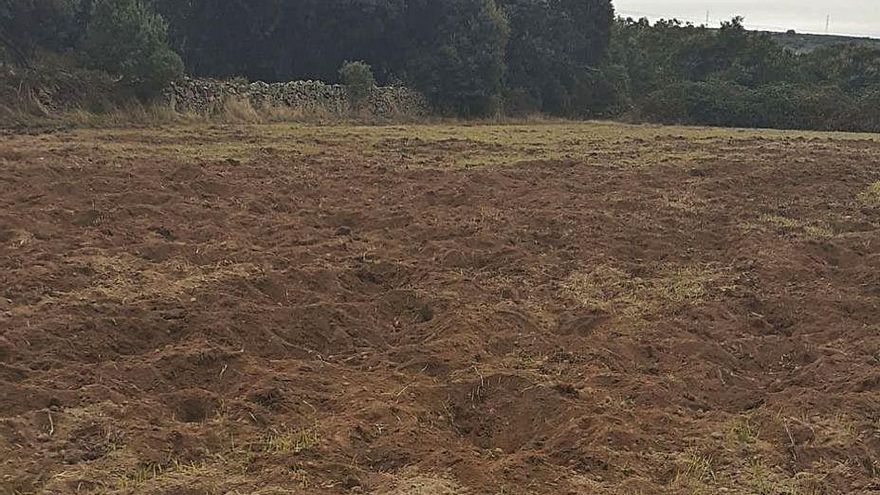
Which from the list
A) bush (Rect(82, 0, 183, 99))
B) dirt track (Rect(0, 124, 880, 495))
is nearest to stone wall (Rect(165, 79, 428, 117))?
bush (Rect(82, 0, 183, 99))

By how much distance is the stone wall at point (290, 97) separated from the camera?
14.1 metres

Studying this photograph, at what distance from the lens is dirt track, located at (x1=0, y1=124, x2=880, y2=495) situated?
10.3 ft

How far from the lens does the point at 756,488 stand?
3053 mm

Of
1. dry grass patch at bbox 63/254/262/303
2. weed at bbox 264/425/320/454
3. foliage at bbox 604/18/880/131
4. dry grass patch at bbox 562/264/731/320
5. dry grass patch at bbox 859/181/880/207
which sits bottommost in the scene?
dry grass patch at bbox 859/181/880/207

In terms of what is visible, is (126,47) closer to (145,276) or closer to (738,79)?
(145,276)

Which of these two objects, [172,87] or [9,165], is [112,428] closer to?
[9,165]

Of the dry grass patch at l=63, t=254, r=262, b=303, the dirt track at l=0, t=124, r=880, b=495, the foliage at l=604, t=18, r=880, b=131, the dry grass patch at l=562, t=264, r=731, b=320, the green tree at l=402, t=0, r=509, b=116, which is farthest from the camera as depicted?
the foliage at l=604, t=18, r=880, b=131

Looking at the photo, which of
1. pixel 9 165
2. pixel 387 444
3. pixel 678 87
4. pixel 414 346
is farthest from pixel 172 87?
pixel 678 87

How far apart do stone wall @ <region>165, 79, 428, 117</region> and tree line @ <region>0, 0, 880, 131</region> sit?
467 millimetres

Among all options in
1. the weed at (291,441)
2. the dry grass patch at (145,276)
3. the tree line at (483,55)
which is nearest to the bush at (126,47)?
the tree line at (483,55)

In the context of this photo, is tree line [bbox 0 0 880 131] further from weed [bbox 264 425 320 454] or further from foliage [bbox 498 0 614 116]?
weed [bbox 264 425 320 454]

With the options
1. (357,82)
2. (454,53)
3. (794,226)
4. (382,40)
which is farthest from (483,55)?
(794,226)

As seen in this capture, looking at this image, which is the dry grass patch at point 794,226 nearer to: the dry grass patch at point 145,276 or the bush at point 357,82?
the dry grass patch at point 145,276

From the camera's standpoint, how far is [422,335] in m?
4.50
